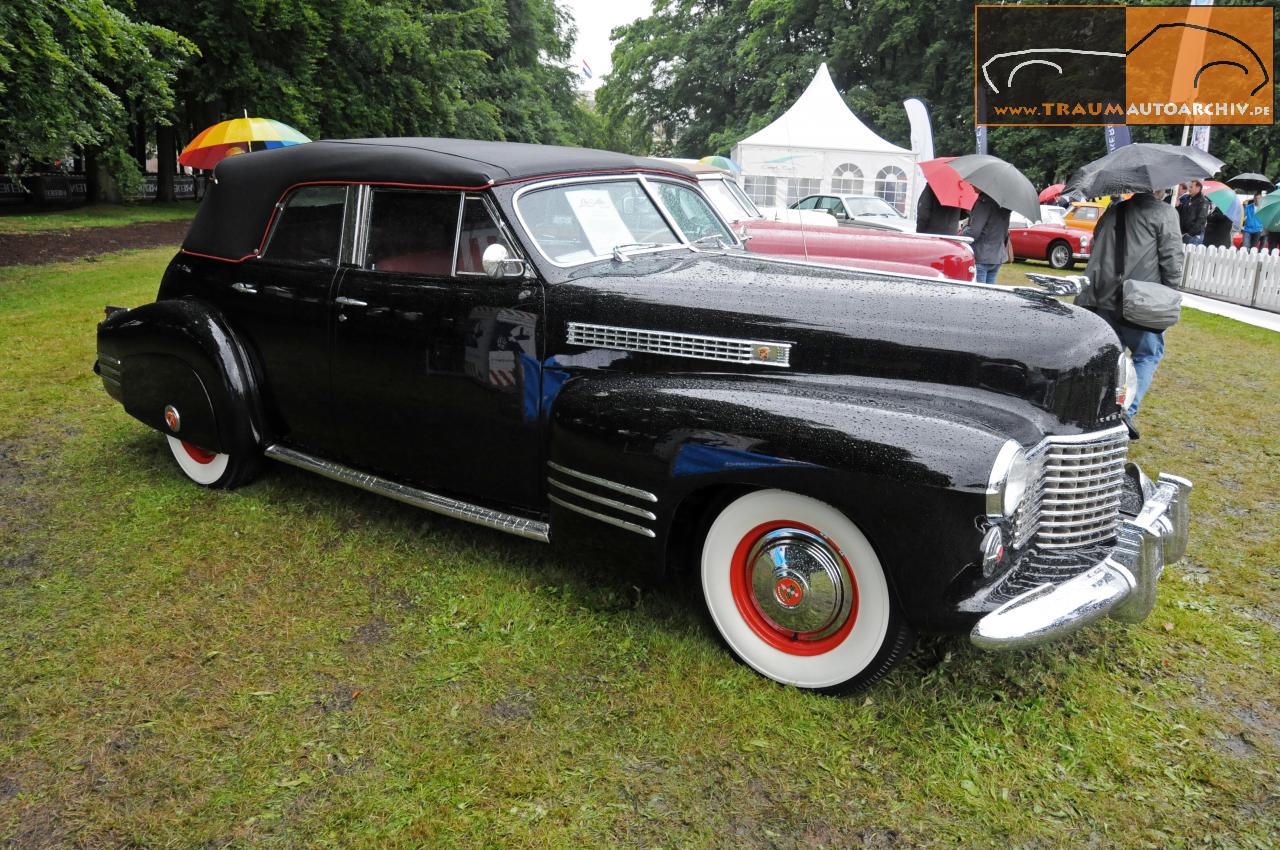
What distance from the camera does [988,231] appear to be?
8602mm

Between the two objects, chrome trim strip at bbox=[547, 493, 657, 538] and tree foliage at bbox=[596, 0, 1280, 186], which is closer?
chrome trim strip at bbox=[547, 493, 657, 538]

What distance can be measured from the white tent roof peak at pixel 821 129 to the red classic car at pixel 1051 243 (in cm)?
367

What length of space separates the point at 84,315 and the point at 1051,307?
9840 mm

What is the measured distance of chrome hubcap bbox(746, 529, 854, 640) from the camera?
8.98 ft

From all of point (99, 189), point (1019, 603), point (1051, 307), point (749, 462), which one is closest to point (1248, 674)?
point (1019, 603)

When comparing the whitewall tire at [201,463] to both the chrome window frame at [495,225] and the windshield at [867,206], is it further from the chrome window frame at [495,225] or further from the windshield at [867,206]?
the windshield at [867,206]

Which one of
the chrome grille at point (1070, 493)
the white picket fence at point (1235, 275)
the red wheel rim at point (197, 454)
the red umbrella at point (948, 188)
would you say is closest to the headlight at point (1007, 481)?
the chrome grille at point (1070, 493)

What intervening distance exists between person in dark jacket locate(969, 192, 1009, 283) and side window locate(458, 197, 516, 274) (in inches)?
250

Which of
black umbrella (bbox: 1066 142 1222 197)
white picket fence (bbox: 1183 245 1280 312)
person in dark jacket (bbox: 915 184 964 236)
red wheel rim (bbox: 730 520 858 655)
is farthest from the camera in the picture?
white picket fence (bbox: 1183 245 1280 312)

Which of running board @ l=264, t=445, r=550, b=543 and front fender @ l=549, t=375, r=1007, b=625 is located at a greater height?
front fender @ l=549, t=375, r=1007, b=625

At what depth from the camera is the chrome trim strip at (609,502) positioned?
293 cm

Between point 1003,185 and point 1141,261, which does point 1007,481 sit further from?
point 1003,185

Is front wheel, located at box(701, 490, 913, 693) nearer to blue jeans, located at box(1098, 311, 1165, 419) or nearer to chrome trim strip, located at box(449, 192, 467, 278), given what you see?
chrome trim strip, located at box(449, 192, 467, 278)

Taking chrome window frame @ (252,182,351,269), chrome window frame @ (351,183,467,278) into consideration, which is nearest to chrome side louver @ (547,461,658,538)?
chrome window frame @ (351,183,467,278)
